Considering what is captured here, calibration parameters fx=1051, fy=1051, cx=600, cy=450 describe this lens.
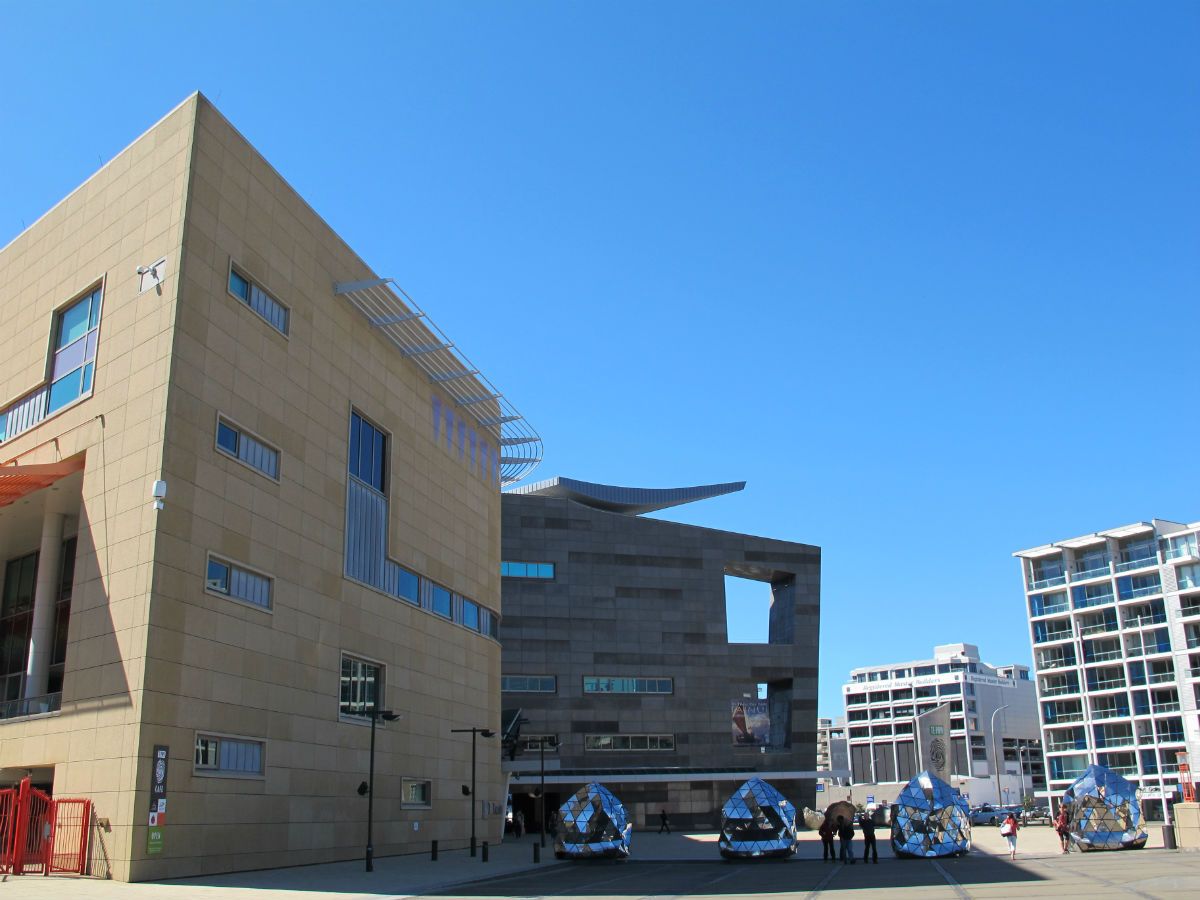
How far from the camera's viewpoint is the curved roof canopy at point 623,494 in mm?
89062

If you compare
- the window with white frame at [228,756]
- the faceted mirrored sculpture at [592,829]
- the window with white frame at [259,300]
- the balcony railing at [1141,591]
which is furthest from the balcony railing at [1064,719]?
the window with white frame at [259,300]

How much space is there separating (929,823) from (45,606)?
32651 millimetres

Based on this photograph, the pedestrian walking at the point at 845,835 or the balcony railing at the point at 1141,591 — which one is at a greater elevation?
the balcony railing at the point at 1141,591

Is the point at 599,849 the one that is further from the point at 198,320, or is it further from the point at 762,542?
the point at 762,542

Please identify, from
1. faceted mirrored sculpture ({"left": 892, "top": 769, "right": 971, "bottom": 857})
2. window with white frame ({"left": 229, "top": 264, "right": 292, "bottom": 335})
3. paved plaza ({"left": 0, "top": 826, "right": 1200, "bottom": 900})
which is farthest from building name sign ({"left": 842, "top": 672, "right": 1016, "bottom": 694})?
window with white frame ({"left": 229, "top": 264, "right": 292, "bottom": 335})

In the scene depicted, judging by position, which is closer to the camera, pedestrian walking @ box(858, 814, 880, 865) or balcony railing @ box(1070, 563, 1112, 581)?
pedestrian walking @ box(858, 814, 880, 865)

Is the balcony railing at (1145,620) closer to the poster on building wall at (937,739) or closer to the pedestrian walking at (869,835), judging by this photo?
the poster on building wall at (937,739)

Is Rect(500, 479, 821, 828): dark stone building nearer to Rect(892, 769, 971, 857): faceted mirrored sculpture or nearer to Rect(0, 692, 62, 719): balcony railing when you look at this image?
Rect(892, 769, 971, 857): faceted mirrored sculpture

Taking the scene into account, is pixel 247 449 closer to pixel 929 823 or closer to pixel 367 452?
pixel 367 452

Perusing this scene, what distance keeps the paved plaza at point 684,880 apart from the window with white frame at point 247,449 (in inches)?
513

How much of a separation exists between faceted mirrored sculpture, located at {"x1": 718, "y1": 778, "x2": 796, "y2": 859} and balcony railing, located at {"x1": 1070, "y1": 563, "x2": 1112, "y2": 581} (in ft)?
243

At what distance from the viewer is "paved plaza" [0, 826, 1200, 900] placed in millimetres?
24578

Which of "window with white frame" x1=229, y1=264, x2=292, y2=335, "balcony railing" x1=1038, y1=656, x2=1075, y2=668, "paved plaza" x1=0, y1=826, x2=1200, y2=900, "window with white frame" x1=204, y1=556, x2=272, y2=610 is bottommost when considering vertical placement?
"paved plaza" x1=0, y1=826, x2=1200, y2=900

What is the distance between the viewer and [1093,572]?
102500mm
